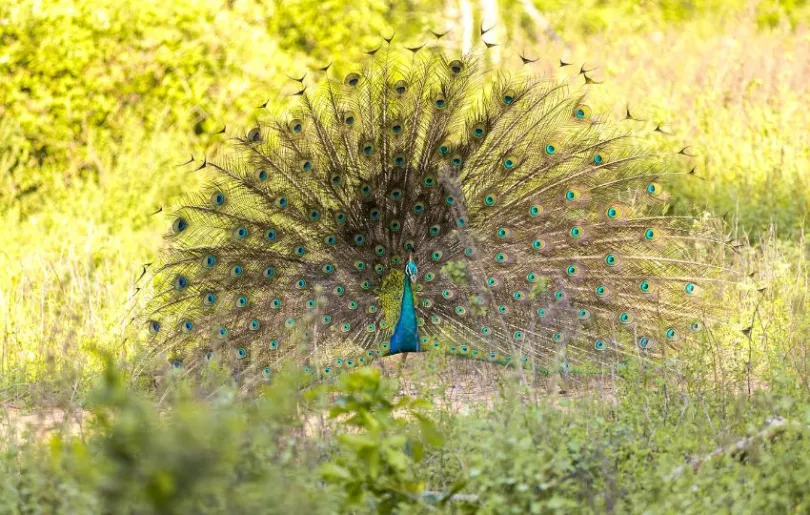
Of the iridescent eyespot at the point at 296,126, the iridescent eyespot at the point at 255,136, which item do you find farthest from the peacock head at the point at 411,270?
the iridescent eyespot at the point at 255,136

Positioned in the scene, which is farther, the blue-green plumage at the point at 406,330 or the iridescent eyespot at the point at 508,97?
the iridescent eyespot at the point at 508,97

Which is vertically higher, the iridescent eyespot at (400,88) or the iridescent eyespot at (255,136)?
the iridescent eyespot at (400,88)

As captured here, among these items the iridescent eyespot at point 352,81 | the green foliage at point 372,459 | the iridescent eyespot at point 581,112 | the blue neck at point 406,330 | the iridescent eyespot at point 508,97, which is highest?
the iridescent eyespot at point 352,81

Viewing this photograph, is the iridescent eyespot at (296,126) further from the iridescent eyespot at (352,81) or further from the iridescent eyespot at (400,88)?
the iridescent eyespot at (400,88)

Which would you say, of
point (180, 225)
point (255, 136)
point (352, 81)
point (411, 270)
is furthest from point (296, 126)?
point (411, 270)

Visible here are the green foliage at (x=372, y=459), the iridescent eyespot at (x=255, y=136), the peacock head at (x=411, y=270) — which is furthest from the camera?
the iridescent eyespot at (x=255, y=136)

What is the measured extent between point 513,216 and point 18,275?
345 cm

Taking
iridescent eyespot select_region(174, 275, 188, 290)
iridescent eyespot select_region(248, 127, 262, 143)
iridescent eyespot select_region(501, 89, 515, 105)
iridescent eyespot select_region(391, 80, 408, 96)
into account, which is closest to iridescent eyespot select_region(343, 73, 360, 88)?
iridescent eyespot select_region(391, 80, 408, 96)

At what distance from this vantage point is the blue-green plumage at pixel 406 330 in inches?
228

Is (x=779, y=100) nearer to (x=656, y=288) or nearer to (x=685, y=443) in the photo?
(x=656, y=288)

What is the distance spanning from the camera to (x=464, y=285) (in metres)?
5.96

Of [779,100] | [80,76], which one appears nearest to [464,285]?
[779,100]

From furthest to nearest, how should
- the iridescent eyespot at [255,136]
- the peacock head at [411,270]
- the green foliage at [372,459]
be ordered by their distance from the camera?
the iridescent eyespot at [255,136] → the peacock head at [411,270] → the green foliage at [372,459]

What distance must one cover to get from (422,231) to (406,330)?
0.60 metres
